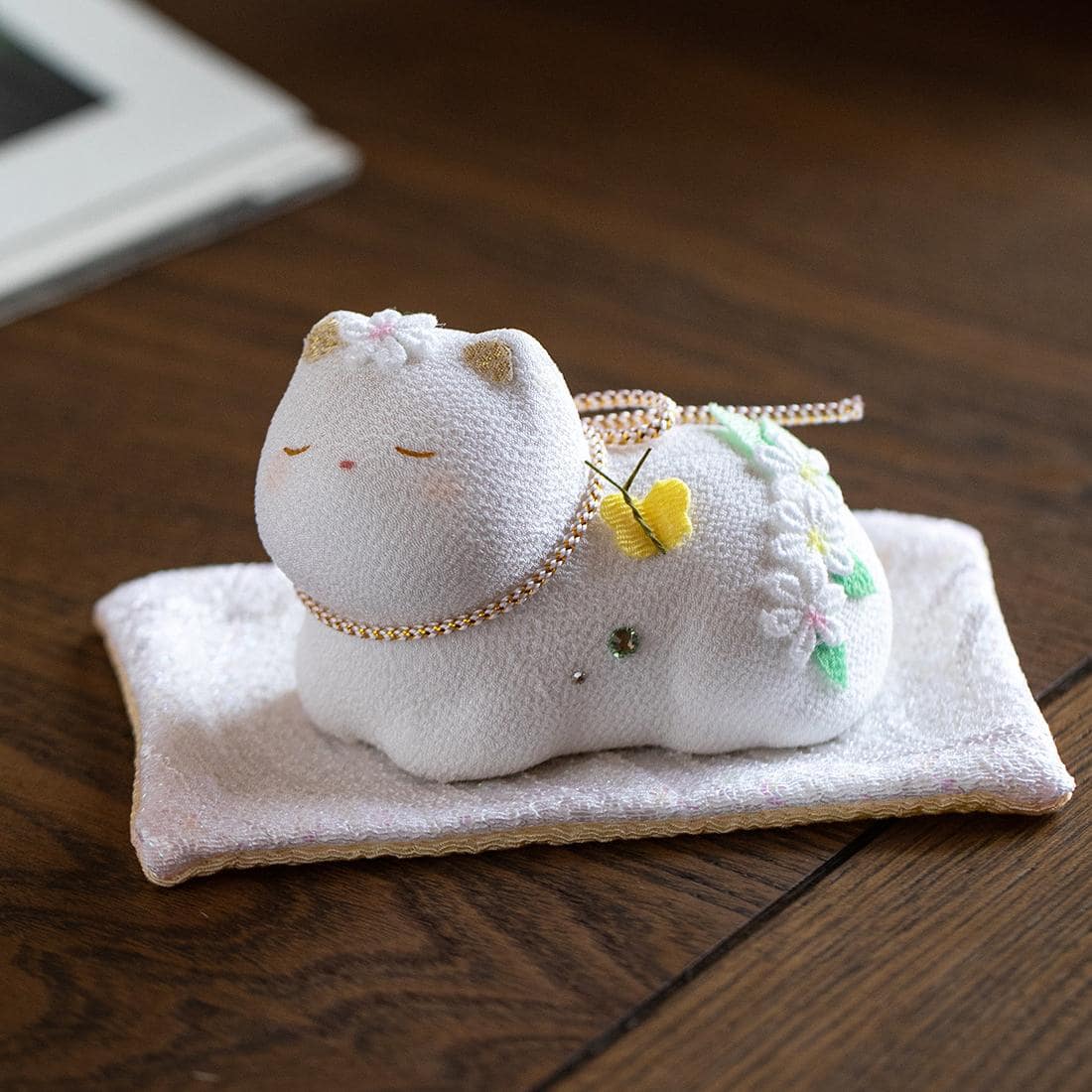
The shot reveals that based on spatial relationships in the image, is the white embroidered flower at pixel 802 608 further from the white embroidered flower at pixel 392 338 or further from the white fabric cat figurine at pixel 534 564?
the white embroidered flower at pixel 392 338

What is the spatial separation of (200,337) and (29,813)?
1.12ft

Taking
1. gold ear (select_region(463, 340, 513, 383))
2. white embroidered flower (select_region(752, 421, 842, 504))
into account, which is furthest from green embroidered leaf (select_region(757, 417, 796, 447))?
gold ear (select_region(463, 340, 513, 383))

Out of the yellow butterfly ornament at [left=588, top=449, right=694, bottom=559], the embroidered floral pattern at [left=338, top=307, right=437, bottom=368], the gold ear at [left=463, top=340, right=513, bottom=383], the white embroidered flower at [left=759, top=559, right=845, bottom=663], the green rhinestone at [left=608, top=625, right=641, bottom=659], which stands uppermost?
the gold ear at [left=463, top=340, right=513, bottom=383]

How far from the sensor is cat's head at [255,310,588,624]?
51cm

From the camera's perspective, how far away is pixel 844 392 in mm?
803

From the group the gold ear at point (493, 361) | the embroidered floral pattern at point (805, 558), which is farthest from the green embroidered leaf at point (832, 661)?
the gold ear at point (493, 361)

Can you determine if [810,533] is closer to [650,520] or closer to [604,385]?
[650,520]

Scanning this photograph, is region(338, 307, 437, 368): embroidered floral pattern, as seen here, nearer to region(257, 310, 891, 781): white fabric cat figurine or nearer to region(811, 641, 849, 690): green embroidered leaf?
region(257, 310, 891, 781): white fabric cat figurine

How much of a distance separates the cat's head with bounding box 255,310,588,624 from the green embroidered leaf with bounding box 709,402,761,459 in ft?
0.20

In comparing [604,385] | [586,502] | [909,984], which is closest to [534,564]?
[586,502]

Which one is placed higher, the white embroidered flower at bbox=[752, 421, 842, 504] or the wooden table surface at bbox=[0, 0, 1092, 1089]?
the white embroidered flower at bbox=[752, 421, 842, 504]

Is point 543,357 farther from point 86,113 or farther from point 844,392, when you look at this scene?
point 86,113

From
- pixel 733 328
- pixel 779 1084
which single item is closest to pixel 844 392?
pixel 733 328

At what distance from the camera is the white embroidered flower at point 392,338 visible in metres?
0.52
